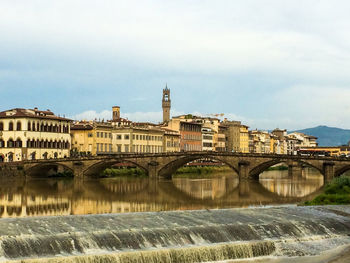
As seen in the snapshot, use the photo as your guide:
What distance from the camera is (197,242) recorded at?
30.4 meters

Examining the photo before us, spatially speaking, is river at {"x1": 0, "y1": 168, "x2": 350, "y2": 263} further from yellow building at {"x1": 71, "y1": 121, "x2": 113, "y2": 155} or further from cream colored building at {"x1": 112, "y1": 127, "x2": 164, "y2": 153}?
cream colored building at {"x1": 112, "y1": 127, "x2": 164, "y2": 153}

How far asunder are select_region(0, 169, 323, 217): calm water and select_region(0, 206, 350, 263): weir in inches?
521

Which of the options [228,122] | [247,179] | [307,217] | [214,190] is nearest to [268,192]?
[214,190]

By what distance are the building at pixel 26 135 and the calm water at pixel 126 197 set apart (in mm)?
11233

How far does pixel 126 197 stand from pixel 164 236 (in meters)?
30.3

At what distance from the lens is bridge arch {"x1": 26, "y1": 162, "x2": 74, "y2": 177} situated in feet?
291

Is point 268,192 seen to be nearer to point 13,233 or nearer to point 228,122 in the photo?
Answer: point 13,233

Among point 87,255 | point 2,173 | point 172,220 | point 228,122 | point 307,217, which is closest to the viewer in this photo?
point 87,255

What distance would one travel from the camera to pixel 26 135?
9225 cm

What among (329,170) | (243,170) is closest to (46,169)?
(243,170)

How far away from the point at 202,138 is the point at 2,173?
7162cm

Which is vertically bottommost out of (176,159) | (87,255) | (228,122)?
(87,255)

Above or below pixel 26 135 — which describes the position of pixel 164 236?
below

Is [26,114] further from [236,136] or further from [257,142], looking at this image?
[257,142]
